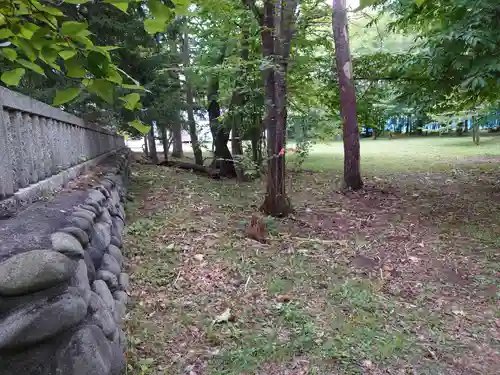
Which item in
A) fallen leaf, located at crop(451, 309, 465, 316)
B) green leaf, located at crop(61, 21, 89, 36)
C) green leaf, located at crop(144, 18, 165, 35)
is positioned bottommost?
fallen leaf, located at crop(451, 309, 465, 316)

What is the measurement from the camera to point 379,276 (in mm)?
3680

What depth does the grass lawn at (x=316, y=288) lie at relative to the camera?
245 centimetres

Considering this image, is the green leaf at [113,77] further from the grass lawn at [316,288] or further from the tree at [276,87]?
the tree at [276,87]

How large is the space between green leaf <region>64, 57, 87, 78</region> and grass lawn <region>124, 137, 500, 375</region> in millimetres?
1968

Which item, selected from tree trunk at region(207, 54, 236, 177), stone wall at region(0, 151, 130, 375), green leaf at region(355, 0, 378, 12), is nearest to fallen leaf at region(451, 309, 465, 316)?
stone wall at region(0, 151, 130, 375)

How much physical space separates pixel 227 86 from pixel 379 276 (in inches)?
263

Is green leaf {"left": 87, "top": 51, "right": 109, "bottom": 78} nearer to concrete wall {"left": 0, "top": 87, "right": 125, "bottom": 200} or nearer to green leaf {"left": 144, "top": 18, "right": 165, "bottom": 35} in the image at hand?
green leaf {"left": 144, "top": 18, "right": 165, "bottom": 35}

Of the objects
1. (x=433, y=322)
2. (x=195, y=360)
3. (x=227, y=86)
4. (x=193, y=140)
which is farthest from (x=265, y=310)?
(x=193, y=140)

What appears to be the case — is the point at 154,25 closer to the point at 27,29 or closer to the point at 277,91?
the point at 27,29

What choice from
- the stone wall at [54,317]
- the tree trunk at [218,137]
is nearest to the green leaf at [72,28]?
the stone wall at [54,317]

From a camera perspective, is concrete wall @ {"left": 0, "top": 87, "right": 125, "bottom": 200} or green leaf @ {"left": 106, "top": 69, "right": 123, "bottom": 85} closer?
green leaf @ {"left": 106, "top": 69, "right": 123, "bottom": 85}

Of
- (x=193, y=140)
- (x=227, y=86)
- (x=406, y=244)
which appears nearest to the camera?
(x=406, y=244)

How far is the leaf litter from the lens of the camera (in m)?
2.45

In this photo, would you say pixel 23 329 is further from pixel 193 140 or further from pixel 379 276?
pixel 193 140
